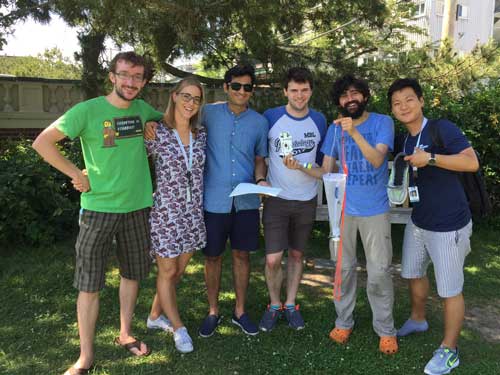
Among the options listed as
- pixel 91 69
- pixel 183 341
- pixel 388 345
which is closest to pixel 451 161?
pixel 388 345

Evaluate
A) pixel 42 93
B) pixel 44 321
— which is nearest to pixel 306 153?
pixel 44 321

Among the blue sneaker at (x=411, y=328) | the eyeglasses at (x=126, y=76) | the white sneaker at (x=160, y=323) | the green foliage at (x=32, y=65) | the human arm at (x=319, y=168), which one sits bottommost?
the white sneaker at (x=160, y=323)

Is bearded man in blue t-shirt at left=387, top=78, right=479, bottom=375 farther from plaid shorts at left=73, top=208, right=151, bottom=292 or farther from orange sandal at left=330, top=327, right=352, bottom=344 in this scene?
plaid shorts at left=73, top=208, right=151, bottom=292

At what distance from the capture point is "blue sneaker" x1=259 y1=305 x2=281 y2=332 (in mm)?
3537

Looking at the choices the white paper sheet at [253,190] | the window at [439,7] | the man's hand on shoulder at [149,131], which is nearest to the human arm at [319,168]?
the white paper sheet at [253,190]

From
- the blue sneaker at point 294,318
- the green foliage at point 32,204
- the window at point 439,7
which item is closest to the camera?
the blue sneaker at point 294,318

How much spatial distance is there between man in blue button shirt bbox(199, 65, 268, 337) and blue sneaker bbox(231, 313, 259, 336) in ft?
1.72

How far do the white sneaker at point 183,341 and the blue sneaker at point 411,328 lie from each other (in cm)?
160

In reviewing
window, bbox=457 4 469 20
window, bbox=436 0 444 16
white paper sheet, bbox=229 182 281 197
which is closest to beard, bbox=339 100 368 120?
white paper sheet, bbox=229 182 281 197

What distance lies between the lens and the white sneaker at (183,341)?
322 cm

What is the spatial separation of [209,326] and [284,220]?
100 centimetres

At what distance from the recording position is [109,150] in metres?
2.79

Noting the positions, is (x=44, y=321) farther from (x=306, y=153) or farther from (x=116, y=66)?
(x=306, y=153)

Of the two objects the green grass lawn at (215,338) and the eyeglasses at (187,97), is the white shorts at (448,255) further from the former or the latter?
the eyeglasses at (187,97)
